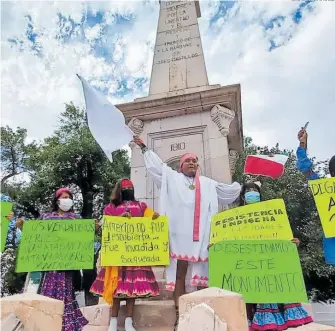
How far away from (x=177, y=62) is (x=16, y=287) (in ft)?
41.0

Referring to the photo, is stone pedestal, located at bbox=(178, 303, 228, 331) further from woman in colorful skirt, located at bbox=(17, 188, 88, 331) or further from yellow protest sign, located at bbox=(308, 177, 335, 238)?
woman in colorful skirt, located at bbox=(17, 188, 88, 331)

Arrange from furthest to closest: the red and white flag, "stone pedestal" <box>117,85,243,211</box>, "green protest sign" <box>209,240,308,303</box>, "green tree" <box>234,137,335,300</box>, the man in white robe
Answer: "green tree" <box>234,137,335,300</box>
"stone pedestal" <box>117,85,243,211</box>
the red and white flag
the man in white robe
"green protest sign" <box>209,240,308,303</box>

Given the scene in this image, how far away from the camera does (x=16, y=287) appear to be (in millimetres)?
15148

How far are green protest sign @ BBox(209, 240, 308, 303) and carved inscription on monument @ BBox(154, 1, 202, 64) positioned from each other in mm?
4879

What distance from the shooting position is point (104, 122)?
4.71m

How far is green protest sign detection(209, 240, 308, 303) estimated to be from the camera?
2957 millimetres

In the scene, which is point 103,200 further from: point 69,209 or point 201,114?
point 69,209

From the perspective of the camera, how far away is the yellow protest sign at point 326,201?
353cm

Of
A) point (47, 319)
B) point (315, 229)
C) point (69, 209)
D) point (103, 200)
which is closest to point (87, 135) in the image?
point (103, 200)

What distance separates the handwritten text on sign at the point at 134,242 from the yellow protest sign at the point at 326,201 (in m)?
1.59

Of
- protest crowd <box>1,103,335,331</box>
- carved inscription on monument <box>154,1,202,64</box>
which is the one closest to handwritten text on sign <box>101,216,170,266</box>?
protest crowd <box>1,103,335,331</box>

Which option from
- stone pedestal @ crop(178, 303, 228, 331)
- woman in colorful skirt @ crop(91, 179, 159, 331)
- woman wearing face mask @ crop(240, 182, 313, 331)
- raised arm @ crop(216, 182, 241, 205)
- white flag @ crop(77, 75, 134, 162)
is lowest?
stone pedestal @ crop(178, 303, 228, 331)

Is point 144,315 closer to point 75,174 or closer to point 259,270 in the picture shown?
point 259,270

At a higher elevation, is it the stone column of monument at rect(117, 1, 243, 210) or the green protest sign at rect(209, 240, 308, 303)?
the stone column of monument at rect(117, 1, 243, 210)
